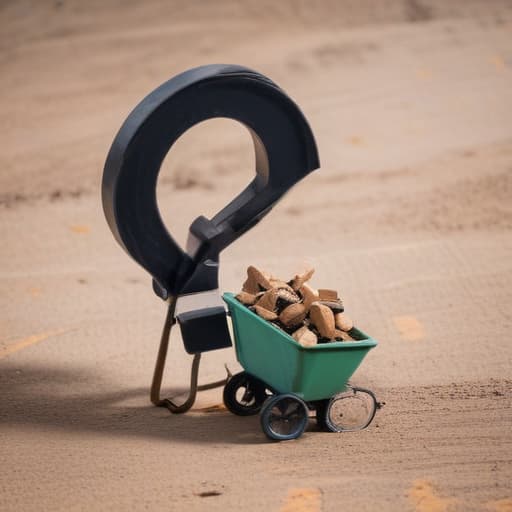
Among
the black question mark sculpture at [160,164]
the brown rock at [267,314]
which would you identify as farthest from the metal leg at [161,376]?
the brown rock at [267,314]

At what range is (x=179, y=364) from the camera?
460 cm

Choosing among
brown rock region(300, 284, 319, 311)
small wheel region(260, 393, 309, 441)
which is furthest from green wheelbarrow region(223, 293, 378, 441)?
brown rock region(300, 284, 319, 311)

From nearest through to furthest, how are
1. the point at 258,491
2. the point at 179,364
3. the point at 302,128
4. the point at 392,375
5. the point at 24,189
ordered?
1. the point at 258,491
2. the point at 302,128
3. the point at 392,375
4. the point at 179,364
5. the point at 24,189

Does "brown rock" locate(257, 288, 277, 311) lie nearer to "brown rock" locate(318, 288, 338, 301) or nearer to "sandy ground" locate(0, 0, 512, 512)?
"brown rock" locate(318, 288, 338, 301)

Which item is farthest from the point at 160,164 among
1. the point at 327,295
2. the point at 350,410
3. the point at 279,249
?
the point at 279,249

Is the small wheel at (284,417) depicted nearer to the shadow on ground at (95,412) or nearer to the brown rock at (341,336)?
the shadow on ground at (95,412)

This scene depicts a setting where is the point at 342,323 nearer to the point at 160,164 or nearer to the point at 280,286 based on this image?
the point at 280,286

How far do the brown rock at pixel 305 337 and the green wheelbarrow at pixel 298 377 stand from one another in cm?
3

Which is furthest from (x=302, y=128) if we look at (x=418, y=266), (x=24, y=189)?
(x=24, y=189)

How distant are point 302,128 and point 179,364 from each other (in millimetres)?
1462

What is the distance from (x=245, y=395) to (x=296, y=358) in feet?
1.77

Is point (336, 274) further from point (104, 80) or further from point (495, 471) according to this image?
point (104, 80)

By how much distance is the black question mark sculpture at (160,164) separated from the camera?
3.58 m

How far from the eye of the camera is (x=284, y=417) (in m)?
3.54
